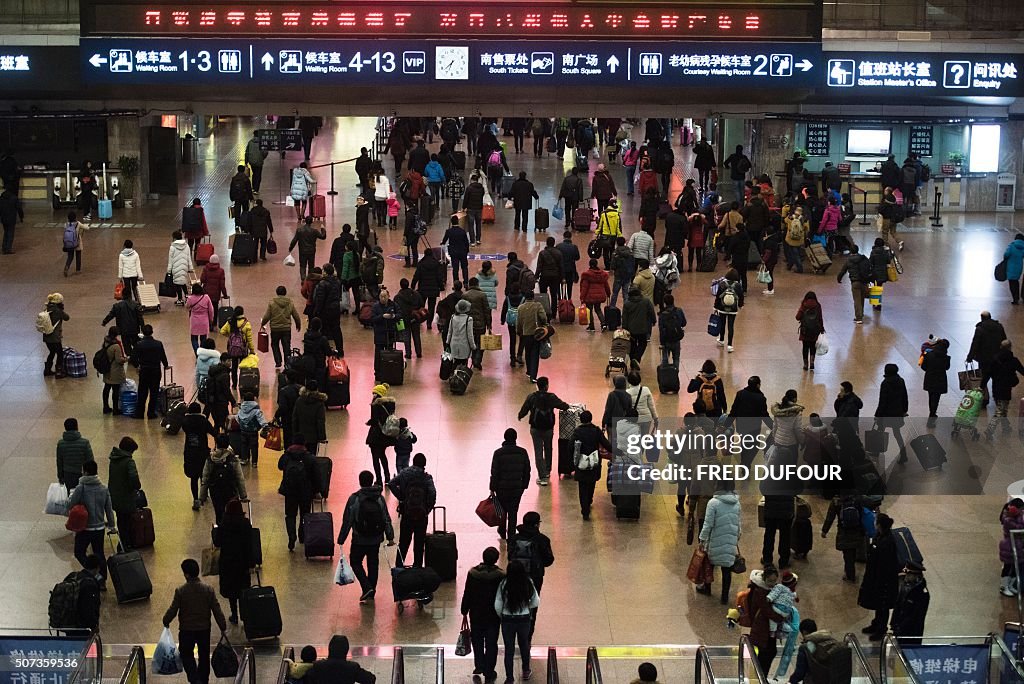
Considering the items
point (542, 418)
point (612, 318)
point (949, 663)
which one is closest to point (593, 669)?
point (949, 663)

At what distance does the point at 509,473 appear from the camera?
56.7ft

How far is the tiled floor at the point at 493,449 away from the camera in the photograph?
1614cm

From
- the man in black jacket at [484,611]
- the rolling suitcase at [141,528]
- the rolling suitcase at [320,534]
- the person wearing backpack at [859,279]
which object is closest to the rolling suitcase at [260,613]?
the rolling suitcase at [320,534]

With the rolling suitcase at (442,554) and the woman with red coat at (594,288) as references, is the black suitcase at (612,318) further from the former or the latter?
the rolling suitcase at (442,554)

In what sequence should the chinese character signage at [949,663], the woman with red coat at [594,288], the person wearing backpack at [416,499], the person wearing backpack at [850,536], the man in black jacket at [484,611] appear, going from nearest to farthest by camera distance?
1. the chinese character signage at [949,663]
2. the man in black jacket at [484,611]
3. the person wearing backpack at [416,499]
4. the person wearing backpack at [850,536]
5. the woman with red coat at [594,288]

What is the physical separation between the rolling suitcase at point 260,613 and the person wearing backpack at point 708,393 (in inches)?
248

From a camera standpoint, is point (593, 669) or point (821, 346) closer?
point (593, 669)

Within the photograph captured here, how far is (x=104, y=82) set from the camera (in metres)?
31.8

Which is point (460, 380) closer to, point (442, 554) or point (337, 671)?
point (442, 554)

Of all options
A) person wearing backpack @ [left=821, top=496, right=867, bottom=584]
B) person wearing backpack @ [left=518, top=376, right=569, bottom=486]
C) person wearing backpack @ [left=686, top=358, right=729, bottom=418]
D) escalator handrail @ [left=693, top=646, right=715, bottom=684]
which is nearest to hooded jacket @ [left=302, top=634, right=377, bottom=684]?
escalator handrail @ [left=693, top=646, right=715, bottom=684]

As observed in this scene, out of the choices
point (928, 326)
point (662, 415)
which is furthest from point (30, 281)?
point (928, 326)

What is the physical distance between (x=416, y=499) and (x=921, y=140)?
22.9 meters

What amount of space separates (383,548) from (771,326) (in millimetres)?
10447

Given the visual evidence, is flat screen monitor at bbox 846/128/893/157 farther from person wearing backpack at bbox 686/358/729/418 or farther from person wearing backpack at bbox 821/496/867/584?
person wearing backpack at bbox 821/496/867/584
